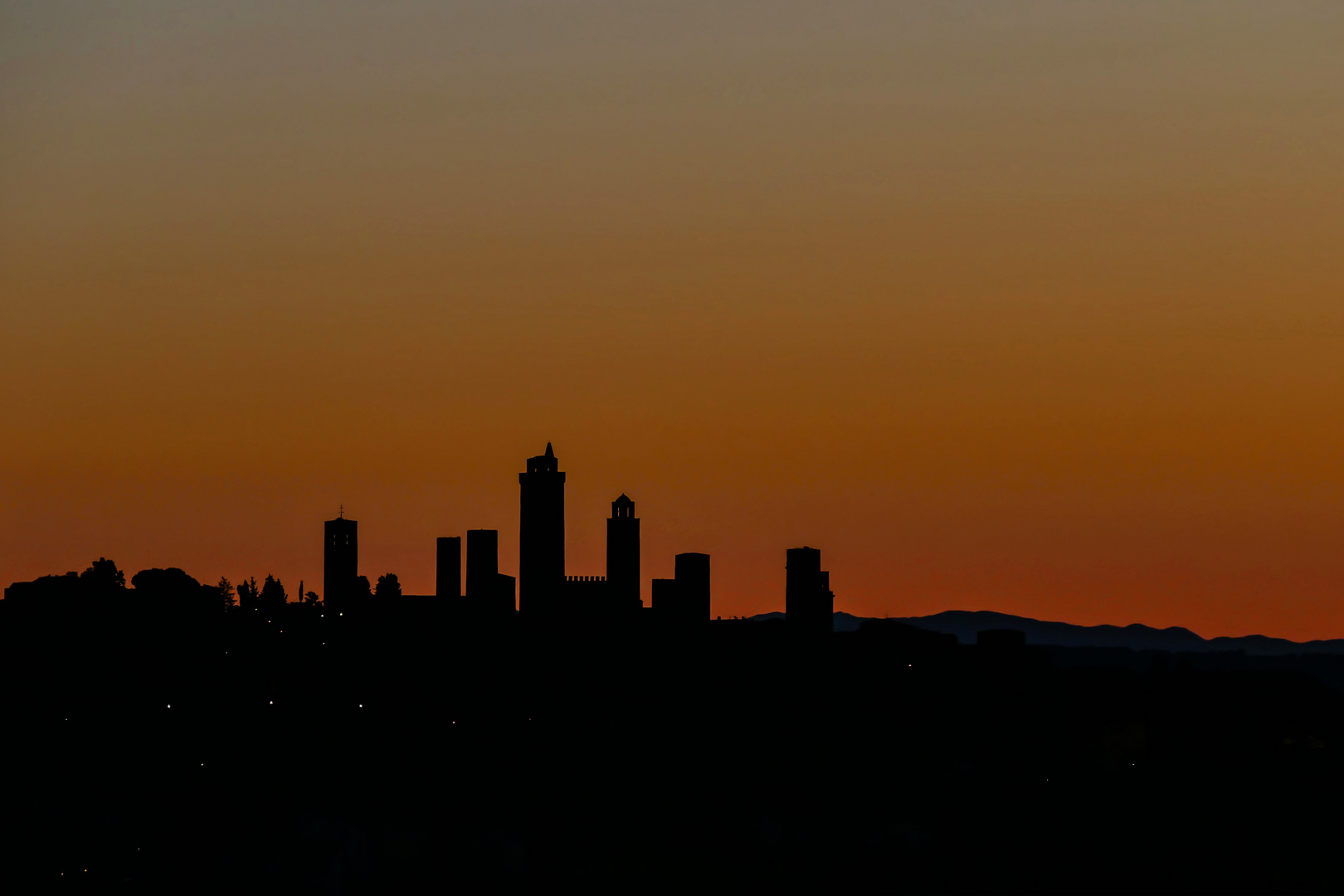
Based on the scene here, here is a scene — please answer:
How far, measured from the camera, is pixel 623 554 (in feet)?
522

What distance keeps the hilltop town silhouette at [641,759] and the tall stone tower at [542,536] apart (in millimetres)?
15324

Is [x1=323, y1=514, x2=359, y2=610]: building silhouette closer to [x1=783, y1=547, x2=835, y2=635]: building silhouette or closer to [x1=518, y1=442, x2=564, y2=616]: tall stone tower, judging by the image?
[x1=518, y1=442, x2=564, y2=616]: tall stone tower

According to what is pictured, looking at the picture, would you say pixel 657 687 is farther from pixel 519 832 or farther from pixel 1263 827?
pixel 1263 827

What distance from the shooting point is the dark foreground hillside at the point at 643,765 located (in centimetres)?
9006

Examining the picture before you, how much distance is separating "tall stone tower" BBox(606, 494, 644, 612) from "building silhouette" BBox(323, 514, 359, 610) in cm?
2815

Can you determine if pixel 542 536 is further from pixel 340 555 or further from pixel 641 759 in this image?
pixel 641 759

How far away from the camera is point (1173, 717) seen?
10650 centimetres

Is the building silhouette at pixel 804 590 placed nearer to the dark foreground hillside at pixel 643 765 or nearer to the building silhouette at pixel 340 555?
the dark foreground hillside at pixel 643 765

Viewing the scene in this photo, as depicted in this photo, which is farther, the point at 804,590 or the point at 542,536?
the point at 542,536

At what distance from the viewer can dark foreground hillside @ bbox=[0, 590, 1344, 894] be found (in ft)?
295

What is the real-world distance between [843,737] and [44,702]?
5035 cm

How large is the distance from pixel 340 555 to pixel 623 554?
33.1 m

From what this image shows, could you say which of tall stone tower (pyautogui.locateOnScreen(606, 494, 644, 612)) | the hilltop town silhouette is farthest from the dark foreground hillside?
tall stone tower (pyautogui.locateOnScreen(606, 494, 644, 612))

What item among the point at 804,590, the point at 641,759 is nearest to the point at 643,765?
the point at 641,759
